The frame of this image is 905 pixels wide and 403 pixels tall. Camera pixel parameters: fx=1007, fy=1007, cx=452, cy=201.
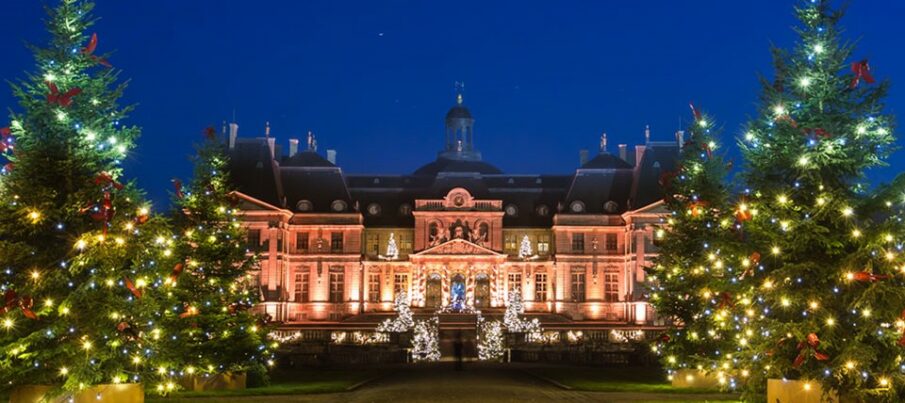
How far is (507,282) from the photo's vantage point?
6488 cm

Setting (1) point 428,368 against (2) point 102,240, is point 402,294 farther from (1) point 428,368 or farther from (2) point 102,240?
(2) point 102,240

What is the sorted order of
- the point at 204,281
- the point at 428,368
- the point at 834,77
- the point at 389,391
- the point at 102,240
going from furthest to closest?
the point at 428,368
the point at 204,281
the point at 389,391
the point at 834,77
the point at 102,240

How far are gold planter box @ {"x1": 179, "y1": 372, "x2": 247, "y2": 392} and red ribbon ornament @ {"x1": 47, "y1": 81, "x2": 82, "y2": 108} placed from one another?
8.51 meters

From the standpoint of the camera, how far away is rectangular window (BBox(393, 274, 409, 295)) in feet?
212

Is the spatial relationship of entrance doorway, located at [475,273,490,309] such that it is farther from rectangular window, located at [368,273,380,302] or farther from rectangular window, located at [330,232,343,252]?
rectangular window, located at [330,232,343,252]

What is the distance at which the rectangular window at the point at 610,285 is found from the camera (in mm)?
65250

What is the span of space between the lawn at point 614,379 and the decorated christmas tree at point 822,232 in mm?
5709

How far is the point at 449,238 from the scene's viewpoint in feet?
211

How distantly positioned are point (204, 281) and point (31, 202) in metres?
8.75

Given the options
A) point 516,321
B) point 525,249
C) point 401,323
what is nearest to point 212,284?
point 401,323

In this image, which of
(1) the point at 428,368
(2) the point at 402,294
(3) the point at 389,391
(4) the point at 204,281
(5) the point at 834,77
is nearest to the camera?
(5) the point at 834,77

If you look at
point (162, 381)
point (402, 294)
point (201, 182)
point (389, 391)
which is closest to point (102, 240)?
point (162, 381)

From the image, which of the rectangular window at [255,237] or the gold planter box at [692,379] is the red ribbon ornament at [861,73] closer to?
the gold planter box at [692,379]

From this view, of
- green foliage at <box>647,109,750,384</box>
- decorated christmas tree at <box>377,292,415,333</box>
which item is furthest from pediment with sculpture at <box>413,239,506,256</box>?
green foliage at <box>647,109,750,384</box>
